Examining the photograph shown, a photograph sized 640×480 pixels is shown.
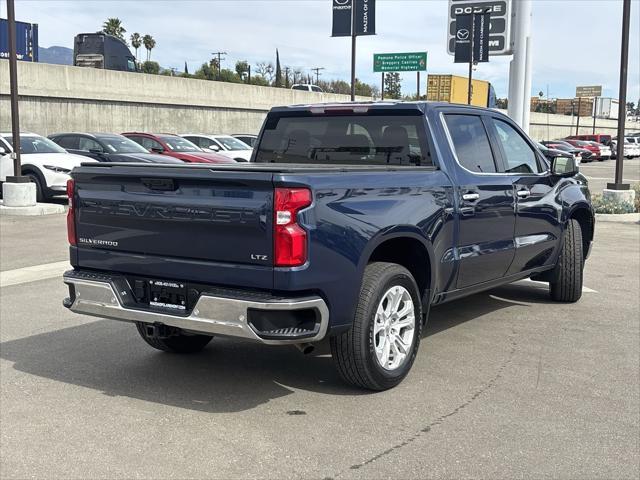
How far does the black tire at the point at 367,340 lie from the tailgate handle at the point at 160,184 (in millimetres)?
1322

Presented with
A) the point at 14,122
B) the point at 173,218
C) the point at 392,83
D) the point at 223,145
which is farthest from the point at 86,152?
the point at 392,83

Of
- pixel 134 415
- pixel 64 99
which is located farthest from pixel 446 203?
Result: pixel 64 99

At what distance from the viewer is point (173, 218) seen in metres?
4.58

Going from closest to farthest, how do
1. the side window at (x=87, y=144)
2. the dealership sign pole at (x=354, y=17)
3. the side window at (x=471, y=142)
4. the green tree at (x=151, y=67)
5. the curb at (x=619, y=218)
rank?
the side window at (x=471, y=142) → the curb at (x=619, y=218) → the side window at (x=87, y=144) → the dealership sign pole at (x=354, y=17) → the green tree at (x=151, y=67)

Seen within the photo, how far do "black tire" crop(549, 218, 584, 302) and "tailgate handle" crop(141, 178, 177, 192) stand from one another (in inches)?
171

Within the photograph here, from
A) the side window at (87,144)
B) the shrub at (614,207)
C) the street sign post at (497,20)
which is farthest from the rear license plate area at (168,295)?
the street sign post at (497,20)

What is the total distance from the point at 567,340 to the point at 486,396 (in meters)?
1.72

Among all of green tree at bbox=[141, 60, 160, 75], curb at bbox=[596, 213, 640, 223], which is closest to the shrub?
curb at bbox=[596, 213, 640, 223]

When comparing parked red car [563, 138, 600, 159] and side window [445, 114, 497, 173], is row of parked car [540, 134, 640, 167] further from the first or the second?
side window [445, 114, 497, 173]

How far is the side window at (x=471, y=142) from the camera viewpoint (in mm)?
5984

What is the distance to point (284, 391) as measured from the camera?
507 centimetres

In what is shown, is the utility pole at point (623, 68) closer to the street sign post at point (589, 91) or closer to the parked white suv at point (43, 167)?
the parked white suv at point (43, 167)

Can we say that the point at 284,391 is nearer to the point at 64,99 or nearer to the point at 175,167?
the point at 175,167

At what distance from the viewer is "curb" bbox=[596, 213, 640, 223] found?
1518 cm
